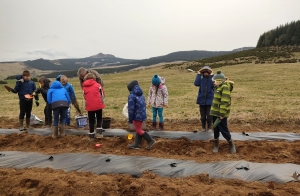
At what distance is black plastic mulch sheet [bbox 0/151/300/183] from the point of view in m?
4.47

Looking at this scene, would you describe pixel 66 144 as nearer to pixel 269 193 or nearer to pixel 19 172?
pixel 19 172

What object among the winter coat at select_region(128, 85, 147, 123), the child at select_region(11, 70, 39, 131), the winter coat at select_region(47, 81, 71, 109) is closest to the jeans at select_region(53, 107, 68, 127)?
the winter coat at select_region(47, 81, 71, 109)

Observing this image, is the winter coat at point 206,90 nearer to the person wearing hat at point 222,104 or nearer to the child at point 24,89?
the person wearing hat at point 222,104

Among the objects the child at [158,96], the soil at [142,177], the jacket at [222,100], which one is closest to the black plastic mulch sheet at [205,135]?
the soil at [142,177]

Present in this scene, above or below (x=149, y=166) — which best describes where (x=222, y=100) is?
above

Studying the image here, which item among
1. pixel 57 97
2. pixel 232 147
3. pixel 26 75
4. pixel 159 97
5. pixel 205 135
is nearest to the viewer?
pixel 232 147

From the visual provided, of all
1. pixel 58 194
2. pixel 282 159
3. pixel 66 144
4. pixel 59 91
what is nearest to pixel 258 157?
pixel 282 159

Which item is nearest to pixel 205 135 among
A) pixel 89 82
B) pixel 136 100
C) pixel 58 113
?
pixel 136 100

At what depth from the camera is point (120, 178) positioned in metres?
4.52

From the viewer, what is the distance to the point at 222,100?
18.6ft

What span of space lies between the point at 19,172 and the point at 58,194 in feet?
4.22

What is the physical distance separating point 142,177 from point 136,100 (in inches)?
77.7

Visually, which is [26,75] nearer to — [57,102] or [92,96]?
[57,102]

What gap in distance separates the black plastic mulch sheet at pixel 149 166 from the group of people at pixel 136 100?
3.45 feet
